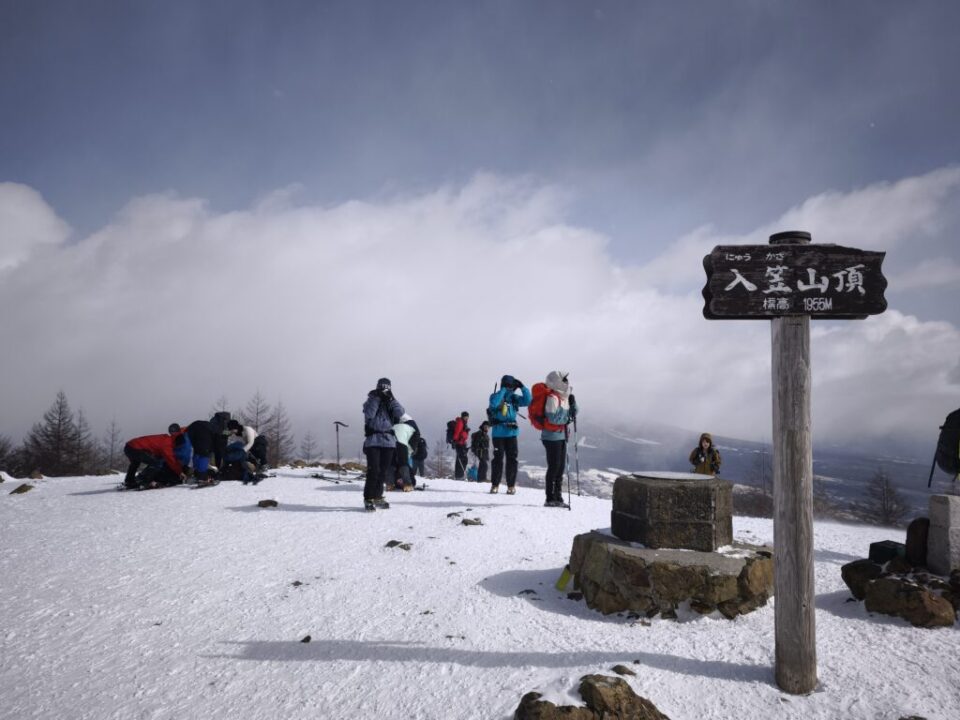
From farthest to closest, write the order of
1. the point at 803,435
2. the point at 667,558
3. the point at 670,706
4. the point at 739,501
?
the point at 739,501 → the point at 667,558 → the point at 803,435 → the point at 670,706

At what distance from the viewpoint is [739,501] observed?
68.2 m

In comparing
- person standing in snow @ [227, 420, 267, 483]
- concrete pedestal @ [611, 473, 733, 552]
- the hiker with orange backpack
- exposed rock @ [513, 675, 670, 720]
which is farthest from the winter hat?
person standing in snow @ [227, 420, 267, 483]

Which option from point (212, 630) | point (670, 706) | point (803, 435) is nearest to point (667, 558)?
point (670, 706)

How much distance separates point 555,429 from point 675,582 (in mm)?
4642

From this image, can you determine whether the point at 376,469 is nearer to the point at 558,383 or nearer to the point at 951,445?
the point at 558,383

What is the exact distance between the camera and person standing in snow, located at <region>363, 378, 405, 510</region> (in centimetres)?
872

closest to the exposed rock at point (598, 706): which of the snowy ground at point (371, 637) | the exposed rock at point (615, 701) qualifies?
the exposed rock at point (615, 701)

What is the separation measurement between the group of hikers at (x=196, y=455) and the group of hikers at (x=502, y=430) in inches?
144

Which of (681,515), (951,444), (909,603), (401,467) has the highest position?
(951,444)

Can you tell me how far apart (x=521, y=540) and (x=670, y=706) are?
12.6 feet

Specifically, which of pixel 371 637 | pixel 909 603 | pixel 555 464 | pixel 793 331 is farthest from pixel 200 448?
pixel 909 603

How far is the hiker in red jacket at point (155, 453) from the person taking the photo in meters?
11.3

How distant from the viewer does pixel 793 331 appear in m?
3.69

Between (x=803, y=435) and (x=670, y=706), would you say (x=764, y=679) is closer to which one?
(x=670, y=706)
